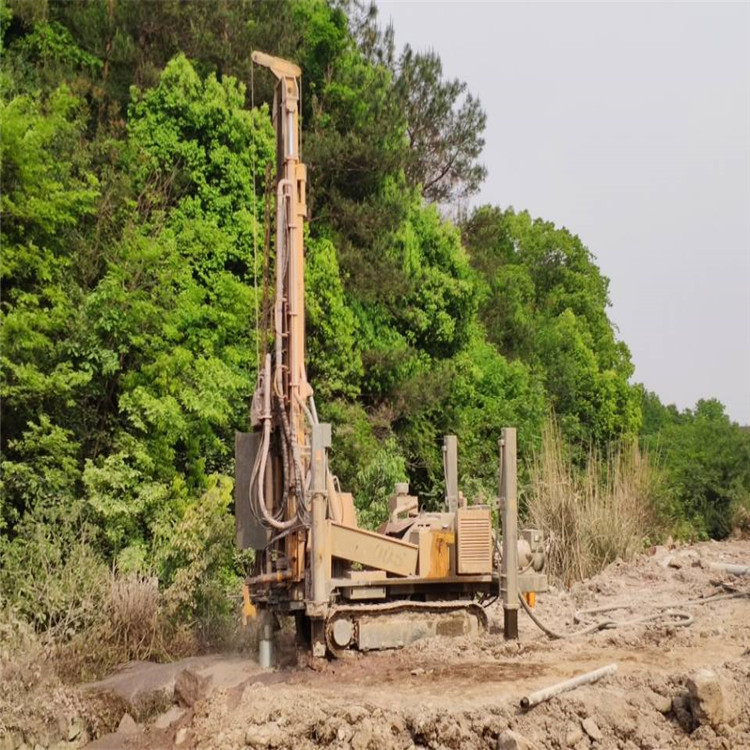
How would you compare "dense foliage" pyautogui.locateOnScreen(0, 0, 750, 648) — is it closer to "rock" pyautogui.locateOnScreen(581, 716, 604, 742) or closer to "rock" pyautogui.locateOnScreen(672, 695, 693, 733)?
"rock" pyautogui.locateOnScreen(672, 695, 693, 733)

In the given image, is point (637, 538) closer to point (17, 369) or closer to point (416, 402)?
point (416, 402)

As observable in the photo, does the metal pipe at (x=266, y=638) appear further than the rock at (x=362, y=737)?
Yes

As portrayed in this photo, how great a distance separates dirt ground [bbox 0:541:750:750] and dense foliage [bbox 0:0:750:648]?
11.8 feet

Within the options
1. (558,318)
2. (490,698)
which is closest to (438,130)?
(558,318)

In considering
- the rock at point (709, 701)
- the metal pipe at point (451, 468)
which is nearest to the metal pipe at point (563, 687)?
the rock at point (709, 701)

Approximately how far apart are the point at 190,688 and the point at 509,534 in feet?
11.9

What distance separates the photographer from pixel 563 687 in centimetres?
984

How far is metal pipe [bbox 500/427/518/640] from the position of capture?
1227 cm

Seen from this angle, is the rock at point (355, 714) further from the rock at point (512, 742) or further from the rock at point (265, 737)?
the rock at point (512, 742)

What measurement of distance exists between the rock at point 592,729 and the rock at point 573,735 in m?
0.05

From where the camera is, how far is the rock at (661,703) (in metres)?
9.88

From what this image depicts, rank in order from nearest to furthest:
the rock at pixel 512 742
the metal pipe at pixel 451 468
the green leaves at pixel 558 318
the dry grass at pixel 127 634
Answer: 1. the rock at pixel 512 742
2. the dry grass at pixel 127 634
3. the metal pipe at pixel 451 468
4. the green leaves at pixel 558 318

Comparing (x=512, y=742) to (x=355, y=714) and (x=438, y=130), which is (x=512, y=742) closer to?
(x=355, y=714)

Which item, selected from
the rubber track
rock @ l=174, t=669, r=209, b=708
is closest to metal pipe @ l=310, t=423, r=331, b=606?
the rubber track
